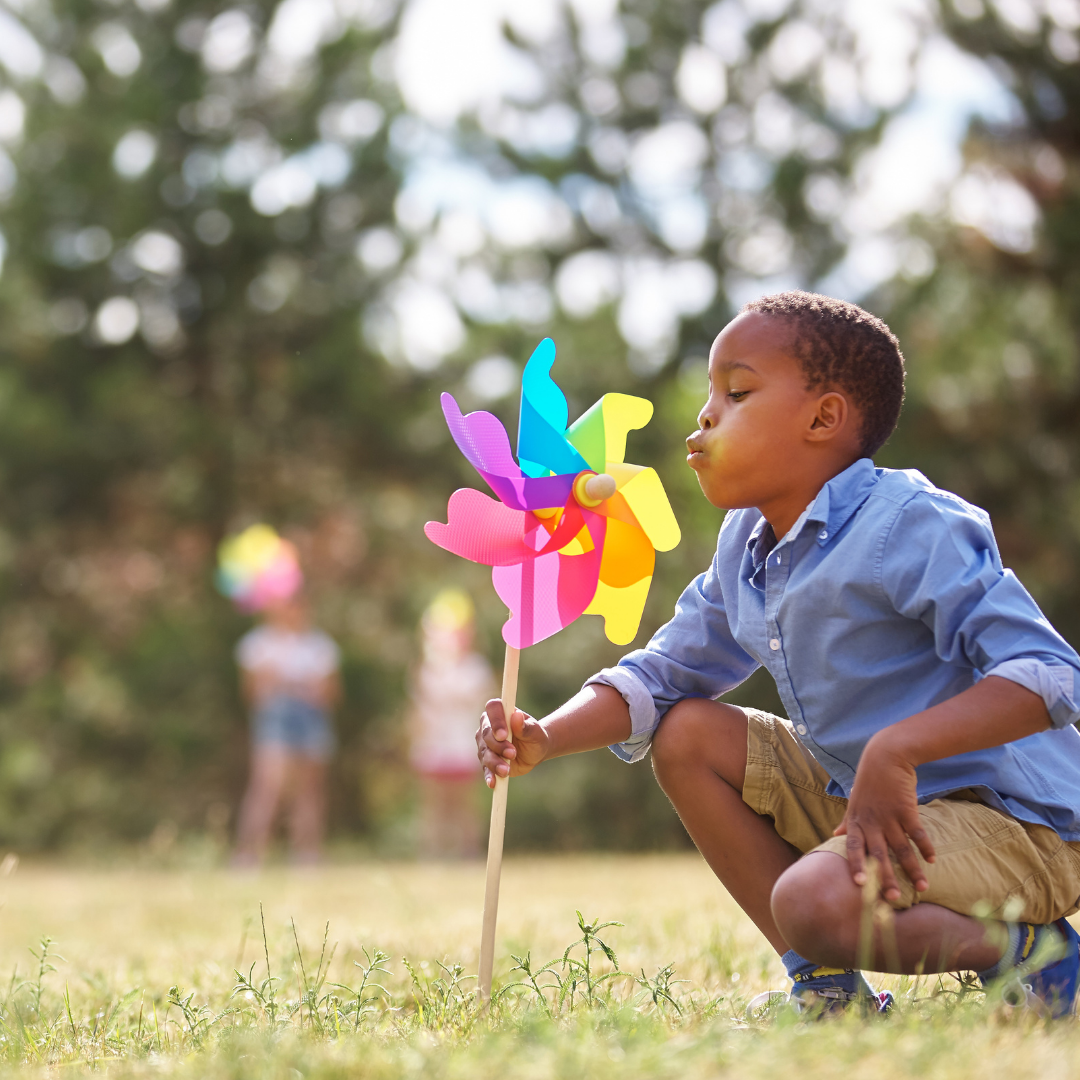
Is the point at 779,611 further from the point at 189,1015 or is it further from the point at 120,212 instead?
the point at 120,212

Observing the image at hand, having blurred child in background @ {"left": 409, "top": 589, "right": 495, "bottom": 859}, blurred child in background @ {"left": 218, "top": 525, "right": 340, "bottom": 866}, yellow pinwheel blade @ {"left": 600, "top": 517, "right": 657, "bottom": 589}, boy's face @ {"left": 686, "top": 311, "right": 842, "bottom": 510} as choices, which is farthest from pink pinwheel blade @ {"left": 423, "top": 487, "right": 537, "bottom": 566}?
blurred child in background @ {"left": 409, "top": 589, "right": 495, "bottom": 859}

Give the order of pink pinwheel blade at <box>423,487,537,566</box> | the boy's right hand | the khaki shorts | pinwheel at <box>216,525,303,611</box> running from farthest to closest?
1. pinwheel at <box>216,525,303,611</box>
2. pink pinwheel blade at <box>423,487,537,566</box>
3. the boy's right hand
4. the khaki shorts

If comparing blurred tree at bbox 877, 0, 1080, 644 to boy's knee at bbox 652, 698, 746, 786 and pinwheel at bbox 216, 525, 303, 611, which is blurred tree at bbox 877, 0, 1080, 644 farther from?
boy's knee at bbox 652, 698, 746, 786

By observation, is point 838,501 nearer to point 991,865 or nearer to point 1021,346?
point 991,865

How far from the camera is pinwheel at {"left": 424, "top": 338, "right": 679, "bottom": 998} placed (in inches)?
85.6

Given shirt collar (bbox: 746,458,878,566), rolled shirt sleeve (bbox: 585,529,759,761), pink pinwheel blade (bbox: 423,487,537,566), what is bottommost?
rolled shirt sleeve (bbox: 585,529,759,761)

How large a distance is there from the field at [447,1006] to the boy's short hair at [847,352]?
891 mm

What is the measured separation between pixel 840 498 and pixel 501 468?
22.9 inches

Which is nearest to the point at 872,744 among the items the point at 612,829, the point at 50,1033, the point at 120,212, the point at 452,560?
the point at 50,1033

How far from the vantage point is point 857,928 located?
1.66 meters

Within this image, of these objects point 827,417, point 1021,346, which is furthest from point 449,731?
point 827,417

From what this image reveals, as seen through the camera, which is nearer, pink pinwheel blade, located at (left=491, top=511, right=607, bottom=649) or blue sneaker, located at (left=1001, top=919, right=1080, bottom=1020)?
blue sneaker, located at (left=1001, top=919, right=1080, bottom=1020)

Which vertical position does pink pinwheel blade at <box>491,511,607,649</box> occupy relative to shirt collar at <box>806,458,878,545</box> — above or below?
below

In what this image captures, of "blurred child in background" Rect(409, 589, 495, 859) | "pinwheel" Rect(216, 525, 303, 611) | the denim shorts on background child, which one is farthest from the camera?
"blurred child in background" Rect(409, 589, 495, 859)
